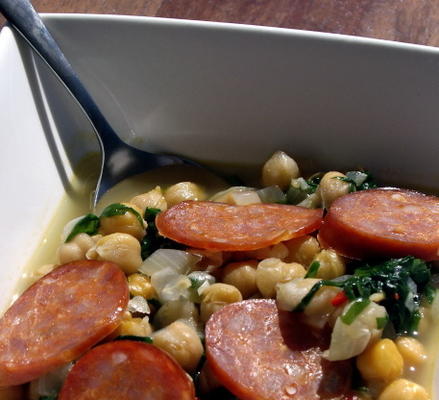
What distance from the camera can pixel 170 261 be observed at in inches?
104

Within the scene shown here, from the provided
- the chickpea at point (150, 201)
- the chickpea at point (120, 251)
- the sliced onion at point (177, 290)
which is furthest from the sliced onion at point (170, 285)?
the chickpea at point (150, 201)

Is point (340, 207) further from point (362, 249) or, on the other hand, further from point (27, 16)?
point (27, 16)

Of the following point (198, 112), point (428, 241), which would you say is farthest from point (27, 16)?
point (428, 241)

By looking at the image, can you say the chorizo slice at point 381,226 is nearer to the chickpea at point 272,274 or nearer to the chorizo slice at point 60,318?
the chickpea at point 272,274

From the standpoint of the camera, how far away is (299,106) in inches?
117

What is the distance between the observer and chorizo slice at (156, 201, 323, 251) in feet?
8.57

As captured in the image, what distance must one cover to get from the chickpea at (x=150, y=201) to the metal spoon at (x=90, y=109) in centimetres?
15

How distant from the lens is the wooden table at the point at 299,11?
11.4 ft

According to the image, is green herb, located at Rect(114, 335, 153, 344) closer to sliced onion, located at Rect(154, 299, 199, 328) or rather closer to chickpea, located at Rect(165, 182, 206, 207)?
sliced onion, located at Rect(154, 299, 199, 328)

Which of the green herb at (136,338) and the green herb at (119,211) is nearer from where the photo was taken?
the green herb at (136,338)

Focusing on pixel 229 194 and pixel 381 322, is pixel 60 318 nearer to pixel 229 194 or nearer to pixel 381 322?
pixel 229 194

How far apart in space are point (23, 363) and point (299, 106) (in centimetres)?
149

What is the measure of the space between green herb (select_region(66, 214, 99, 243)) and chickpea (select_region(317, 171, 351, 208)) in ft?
3.02

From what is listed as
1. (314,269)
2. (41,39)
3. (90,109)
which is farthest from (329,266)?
(41,39)
